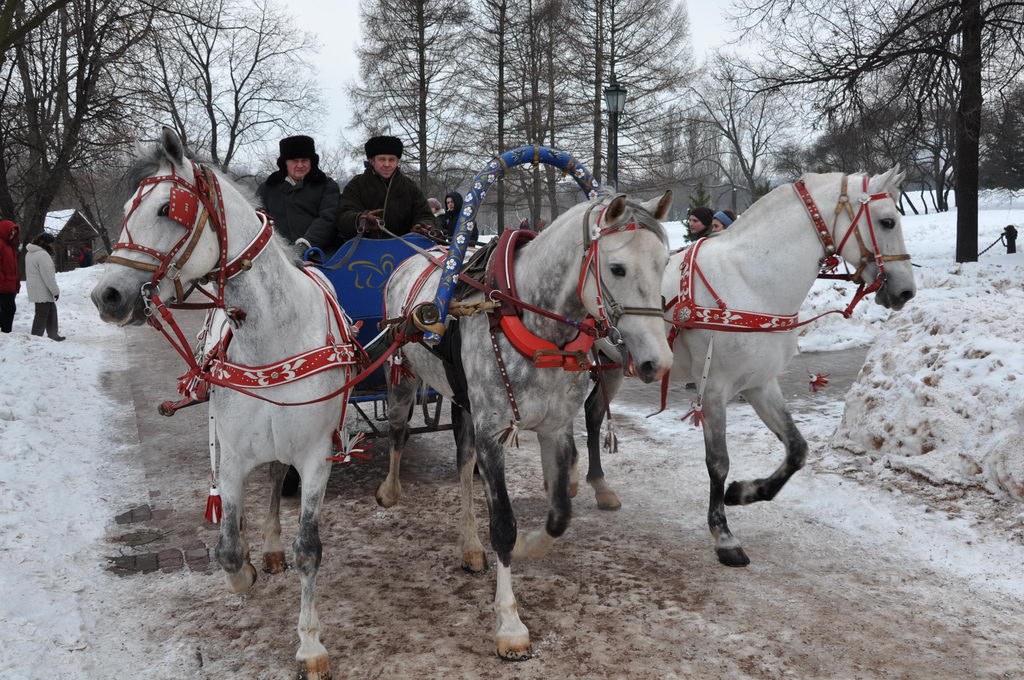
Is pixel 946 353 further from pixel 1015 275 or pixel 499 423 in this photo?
pixel 1015 275

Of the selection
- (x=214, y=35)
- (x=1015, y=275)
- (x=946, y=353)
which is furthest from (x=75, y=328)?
(x=214, y=35)

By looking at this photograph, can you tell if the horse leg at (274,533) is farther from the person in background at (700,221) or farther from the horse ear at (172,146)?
the person in background at (700,221)

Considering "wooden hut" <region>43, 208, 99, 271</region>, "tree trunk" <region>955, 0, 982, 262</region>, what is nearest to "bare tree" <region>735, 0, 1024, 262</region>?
"tree trunk" <region>955, 0, 982, 262</region>

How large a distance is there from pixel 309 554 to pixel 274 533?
1188mm

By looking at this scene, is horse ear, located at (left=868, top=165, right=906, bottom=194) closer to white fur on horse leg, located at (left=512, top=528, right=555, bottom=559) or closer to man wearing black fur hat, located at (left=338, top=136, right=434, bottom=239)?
white fur on horse leg, located at (left=512, top=528, right=555, bottom=559)

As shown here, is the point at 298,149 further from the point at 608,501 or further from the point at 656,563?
the point at 656,563

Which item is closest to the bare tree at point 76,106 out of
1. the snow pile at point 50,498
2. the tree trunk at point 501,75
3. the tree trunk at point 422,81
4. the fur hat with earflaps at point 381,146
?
the snow pile at point 50,498

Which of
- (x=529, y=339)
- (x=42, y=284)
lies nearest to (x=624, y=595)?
(x=529, y=339)

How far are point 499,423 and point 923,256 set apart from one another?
64.6 ft

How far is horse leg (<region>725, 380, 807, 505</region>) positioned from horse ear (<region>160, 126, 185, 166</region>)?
367cm

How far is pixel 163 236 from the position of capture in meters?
2.92

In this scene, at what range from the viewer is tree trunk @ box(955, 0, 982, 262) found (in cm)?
1445

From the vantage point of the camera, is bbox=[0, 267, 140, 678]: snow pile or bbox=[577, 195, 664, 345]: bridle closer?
bbox=[577, 195, 664, 345]: bridle

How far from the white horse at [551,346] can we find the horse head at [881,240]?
1766mm
